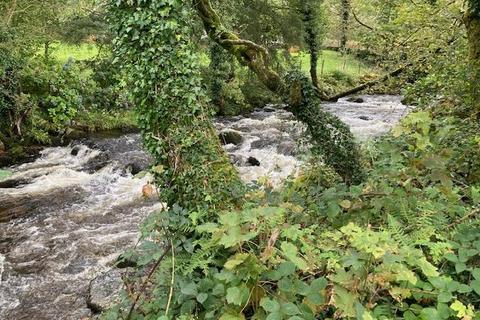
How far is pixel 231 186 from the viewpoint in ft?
13.2

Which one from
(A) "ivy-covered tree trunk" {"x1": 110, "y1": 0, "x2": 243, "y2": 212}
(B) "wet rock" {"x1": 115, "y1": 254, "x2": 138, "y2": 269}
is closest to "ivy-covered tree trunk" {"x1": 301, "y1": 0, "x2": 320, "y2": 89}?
(B) "wet rock" {"x1": 115, "y1": 254, "x2": 138, "y2": 269}

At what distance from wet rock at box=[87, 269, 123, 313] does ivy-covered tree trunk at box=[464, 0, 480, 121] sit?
5.44 meters

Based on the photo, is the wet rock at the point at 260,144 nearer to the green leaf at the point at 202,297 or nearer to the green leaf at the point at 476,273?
the green leaf at the point at 202,297

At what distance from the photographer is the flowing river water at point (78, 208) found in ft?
22.6

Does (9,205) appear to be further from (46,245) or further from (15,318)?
(15,318)

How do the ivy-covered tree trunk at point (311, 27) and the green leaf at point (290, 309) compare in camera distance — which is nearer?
the green leaf at point (290, 309)

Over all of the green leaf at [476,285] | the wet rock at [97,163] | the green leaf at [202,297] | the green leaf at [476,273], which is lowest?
the wet rock at [97,163]

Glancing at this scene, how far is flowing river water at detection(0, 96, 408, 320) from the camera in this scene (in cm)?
689

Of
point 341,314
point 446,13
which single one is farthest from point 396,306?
point 446,13

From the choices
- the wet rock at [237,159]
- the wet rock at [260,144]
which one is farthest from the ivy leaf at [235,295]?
the wet rock at [260,144]

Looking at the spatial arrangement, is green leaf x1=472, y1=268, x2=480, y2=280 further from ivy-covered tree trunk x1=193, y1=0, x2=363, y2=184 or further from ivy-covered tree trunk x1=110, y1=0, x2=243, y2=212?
ivy-covered tree trunk x1=193, y1=0, x2=363, y2=184

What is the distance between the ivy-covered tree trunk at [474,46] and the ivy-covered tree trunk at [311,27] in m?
12.8

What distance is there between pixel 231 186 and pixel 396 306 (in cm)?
203

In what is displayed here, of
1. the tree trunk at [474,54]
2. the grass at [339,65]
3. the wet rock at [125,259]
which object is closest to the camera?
the wet rock at [125,259]
